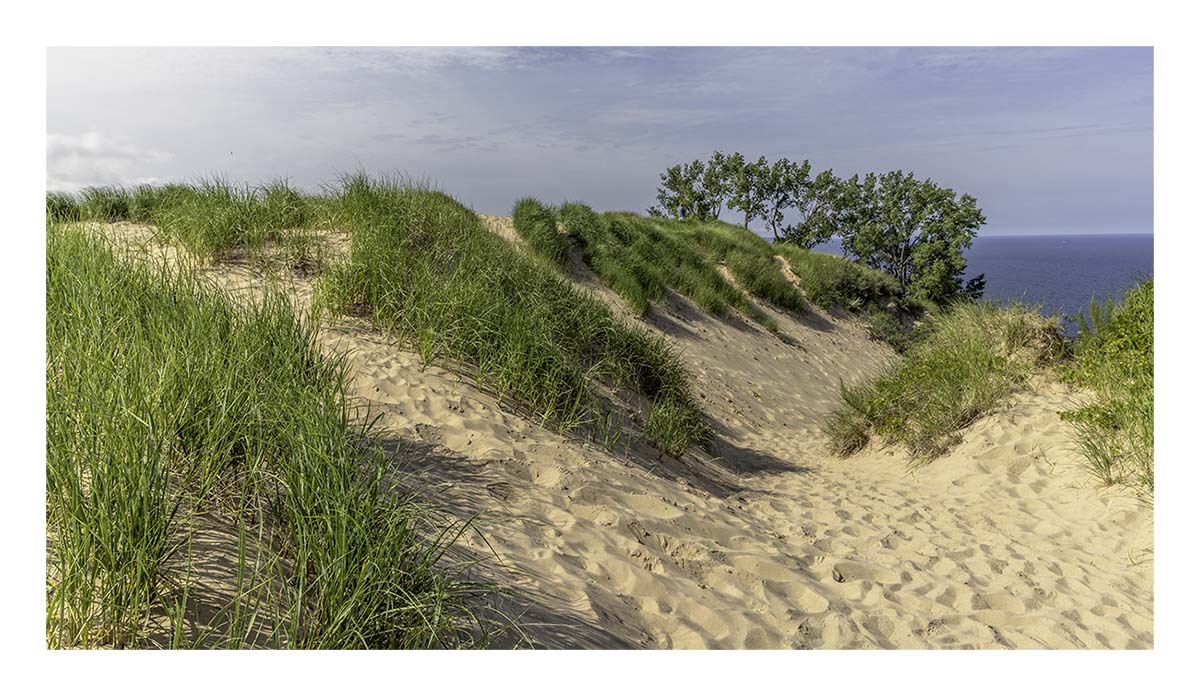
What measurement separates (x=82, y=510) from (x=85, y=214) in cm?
881

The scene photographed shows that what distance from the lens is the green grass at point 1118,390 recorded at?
5848 millimetres

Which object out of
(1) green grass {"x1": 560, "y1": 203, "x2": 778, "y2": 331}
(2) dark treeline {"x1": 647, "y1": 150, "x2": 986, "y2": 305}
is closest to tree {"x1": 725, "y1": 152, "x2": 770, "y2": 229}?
(2) dark treeline {"x1": 647, "y1": 150, "x2": 986, "y2": 305}

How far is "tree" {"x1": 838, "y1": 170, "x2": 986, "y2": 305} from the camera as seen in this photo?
3003 centimetres

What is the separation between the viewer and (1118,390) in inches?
262

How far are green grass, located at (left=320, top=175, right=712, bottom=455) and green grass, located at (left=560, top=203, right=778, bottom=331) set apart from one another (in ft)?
12.1

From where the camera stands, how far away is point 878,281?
790 inches

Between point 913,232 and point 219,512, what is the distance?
33.0 m

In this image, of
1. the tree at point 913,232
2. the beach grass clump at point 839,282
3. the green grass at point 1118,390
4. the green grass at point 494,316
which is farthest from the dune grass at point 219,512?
the tree at point 913,232

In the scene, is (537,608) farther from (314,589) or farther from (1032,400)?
(1032,400)

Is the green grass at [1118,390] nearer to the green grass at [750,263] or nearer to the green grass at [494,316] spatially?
the green grass at [494,316]

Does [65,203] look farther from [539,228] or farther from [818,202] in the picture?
[818,202]

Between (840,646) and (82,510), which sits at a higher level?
(82,510)

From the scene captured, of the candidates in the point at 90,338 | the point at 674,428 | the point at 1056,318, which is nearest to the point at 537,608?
the point at 90,338

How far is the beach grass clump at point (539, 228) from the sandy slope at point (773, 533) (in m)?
6.28
